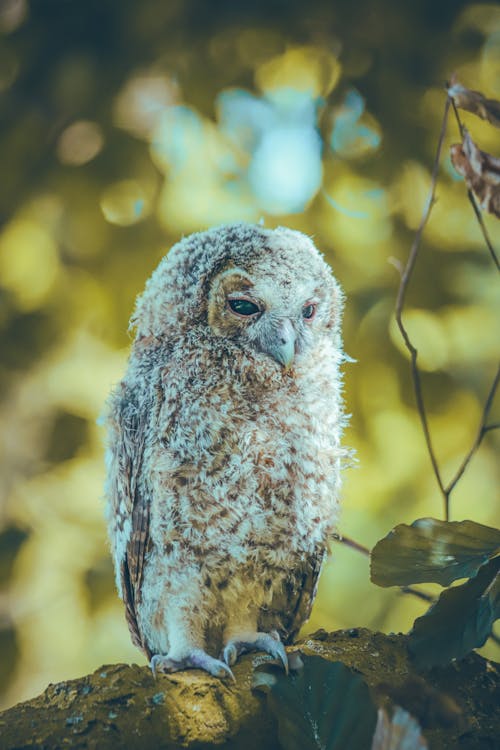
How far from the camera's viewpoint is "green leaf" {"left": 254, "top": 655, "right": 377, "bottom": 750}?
0.62m

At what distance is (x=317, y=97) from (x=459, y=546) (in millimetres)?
1148

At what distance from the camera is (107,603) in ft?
4.66

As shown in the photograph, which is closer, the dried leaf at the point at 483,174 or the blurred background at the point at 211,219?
the dried leaf at the point at 483,174

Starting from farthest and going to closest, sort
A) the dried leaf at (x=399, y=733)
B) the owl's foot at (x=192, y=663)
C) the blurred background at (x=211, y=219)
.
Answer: the blurred background at (x=211, y=219) < the owl's foot at (x=192, y=663) < the dried leaf at (x=399, y=733)

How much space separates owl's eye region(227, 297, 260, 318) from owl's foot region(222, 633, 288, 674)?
406mm

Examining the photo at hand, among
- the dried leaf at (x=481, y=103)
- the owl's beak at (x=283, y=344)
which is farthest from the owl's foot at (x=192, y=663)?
the dried leaf at (x=481, y=103)

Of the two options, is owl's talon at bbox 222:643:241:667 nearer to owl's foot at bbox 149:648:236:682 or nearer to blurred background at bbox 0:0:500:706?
owl's foot at bbox 149:648:236:682

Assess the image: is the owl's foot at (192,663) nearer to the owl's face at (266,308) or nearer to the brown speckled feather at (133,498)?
the brown speckled feather at (133,498)

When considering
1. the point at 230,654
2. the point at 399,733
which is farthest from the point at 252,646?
the point at 399,733

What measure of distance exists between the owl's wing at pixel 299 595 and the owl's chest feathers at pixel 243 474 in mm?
40

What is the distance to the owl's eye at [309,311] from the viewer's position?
90 centimetres

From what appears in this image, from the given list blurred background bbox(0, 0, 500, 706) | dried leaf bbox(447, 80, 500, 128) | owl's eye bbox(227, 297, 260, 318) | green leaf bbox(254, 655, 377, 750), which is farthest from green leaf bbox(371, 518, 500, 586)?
blurred background bbox(0, 0, 500, 706)

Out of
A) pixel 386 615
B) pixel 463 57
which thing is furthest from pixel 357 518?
pixel 463 57

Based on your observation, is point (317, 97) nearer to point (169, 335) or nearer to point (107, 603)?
point (169, 335)
